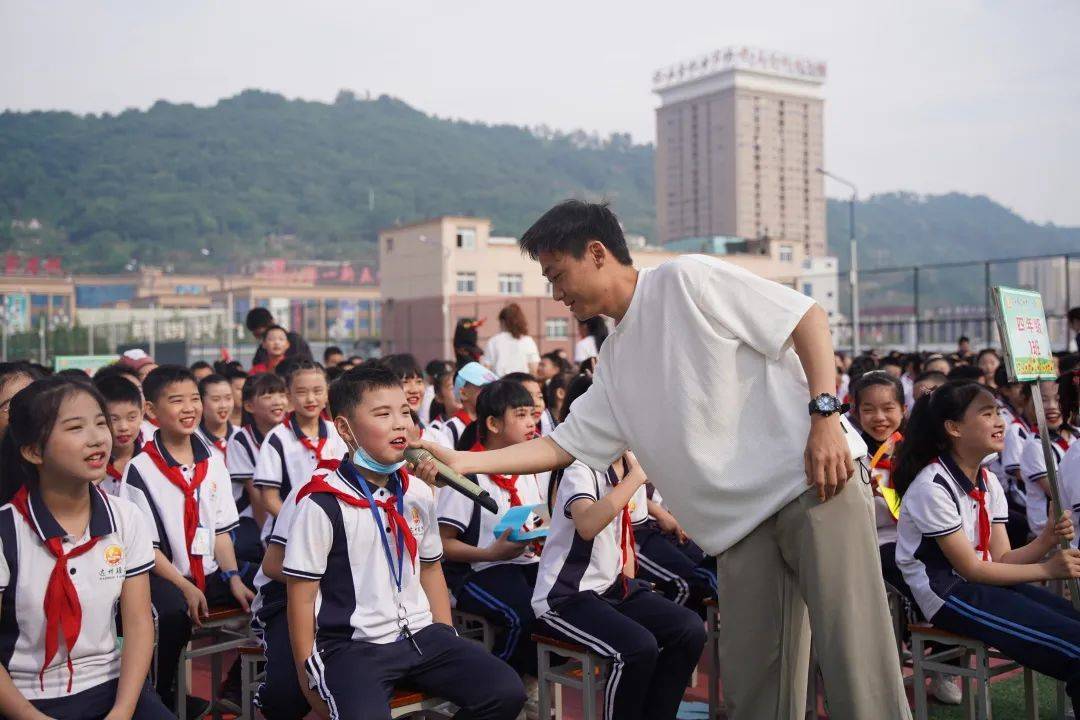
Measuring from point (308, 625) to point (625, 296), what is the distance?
1.36 metres

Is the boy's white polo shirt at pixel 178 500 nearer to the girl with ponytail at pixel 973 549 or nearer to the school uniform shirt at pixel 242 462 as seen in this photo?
the school uniform shirt at pixel 242 462

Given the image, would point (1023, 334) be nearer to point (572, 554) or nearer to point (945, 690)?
point (945, 690)

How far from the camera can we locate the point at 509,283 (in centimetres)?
4612

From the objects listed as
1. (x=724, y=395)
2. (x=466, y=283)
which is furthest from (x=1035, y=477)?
(x=466, y=283)

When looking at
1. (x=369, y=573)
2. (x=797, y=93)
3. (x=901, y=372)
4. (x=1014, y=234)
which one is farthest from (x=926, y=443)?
(x=1014, y=234)

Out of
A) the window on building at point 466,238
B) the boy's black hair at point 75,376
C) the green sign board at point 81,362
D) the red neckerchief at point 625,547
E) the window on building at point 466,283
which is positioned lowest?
the red neckerchief at point 625,547

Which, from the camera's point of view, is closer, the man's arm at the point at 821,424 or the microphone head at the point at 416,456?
the man's arm at the point at 821,424

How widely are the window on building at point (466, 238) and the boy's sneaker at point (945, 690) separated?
4078 centimetres

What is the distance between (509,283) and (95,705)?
43.6 meters

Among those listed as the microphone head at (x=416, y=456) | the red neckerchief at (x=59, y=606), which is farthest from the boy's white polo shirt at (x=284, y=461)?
the microphone head at (x=416, y=456)

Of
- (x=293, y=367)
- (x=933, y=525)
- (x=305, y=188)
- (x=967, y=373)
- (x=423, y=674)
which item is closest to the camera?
(x=423, y=674)

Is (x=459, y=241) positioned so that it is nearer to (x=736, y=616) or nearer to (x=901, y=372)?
(x=901, y=372)

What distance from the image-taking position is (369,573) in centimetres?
309

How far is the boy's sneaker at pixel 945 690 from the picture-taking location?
4352 millimetres
